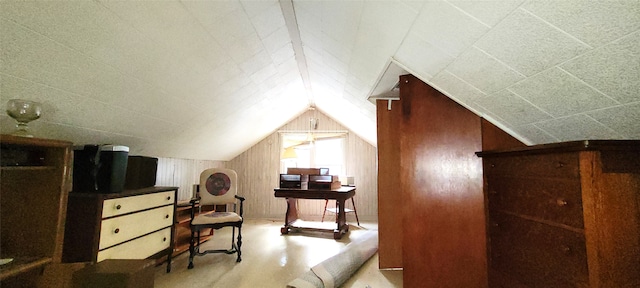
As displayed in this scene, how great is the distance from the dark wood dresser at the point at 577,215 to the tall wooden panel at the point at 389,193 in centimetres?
134

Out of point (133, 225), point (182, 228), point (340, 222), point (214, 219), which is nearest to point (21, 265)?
point (133, 225)

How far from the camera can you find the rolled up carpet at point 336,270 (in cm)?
216

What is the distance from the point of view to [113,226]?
6.29 feet

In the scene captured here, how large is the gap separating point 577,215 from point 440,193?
94 cm

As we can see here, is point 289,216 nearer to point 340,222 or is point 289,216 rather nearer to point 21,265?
point 340,222

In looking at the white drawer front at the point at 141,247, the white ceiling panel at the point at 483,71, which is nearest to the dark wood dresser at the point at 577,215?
the white ceiling panel at the point at 483,71

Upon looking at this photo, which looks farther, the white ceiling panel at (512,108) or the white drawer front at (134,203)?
the white drawer front at (134,203)

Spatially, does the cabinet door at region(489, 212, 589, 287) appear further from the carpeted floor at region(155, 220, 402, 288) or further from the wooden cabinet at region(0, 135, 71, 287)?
the wooden cabinet at region(0, 135, 71, 287)

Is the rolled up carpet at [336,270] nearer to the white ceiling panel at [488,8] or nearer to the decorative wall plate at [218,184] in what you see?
the decorative wall plate at [218,184]

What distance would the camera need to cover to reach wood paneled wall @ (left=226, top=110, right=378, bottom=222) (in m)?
5.24

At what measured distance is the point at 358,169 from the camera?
5.33 meters

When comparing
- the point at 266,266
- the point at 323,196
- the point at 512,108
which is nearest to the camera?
the point at 512,108

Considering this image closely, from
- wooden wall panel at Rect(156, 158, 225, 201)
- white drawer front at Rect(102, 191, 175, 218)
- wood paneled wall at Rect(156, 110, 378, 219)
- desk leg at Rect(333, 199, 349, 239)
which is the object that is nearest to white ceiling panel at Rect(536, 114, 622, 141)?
desk leg at Rect(333, 199, 349, 239)

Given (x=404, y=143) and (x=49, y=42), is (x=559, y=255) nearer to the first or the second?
(x=404, y=143)
